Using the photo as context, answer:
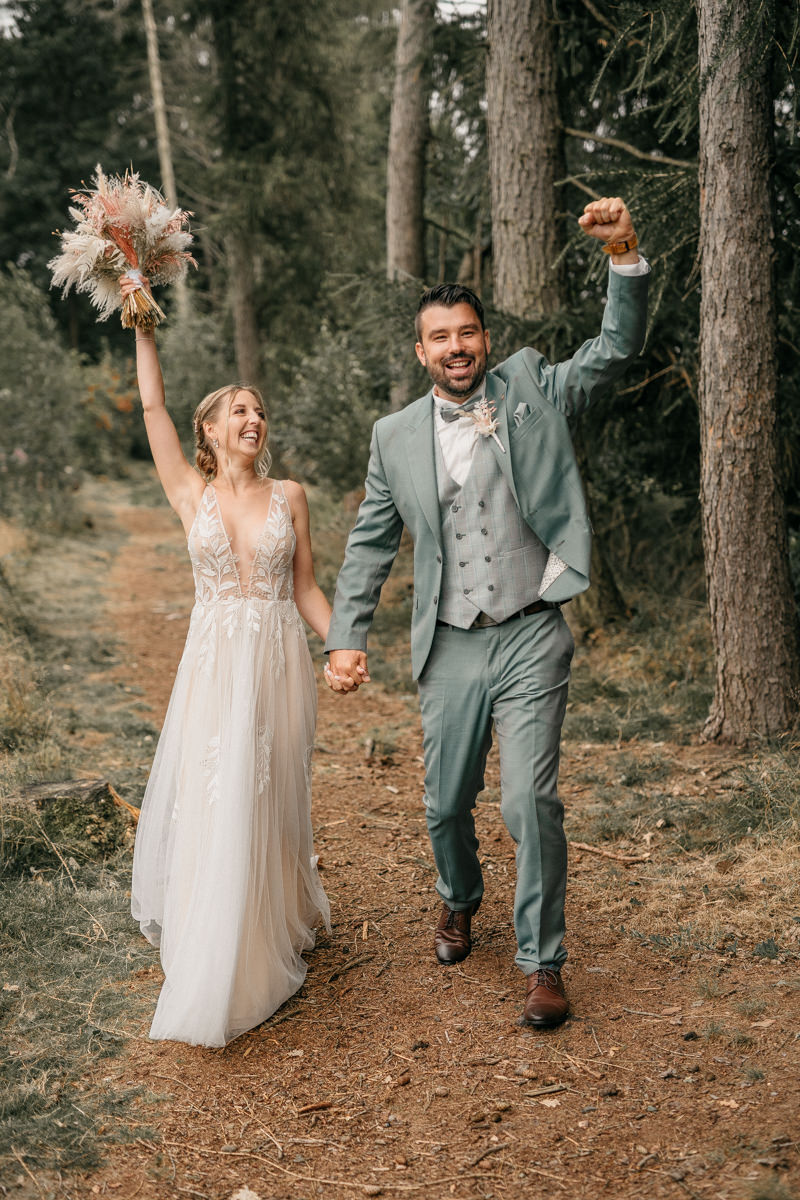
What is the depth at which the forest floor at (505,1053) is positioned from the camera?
9.67ft

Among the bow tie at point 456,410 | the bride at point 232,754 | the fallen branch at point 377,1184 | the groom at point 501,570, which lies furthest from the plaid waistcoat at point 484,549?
the fallen branch at point 377,1184

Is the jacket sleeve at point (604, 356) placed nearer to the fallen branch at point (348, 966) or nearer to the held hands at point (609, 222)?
the held hands at point (609, 222)

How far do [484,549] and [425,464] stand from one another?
1.23ft

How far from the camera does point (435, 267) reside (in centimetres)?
1598

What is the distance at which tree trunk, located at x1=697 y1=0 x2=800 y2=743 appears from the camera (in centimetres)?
596

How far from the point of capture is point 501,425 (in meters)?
Answer: 3.81

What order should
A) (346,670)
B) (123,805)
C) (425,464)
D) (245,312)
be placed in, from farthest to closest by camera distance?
(245,312) < (123,805) < (346,670) < (425,464)

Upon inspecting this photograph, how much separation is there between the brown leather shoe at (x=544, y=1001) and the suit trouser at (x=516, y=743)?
39 millimetres

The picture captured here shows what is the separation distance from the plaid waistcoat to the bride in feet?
2.00

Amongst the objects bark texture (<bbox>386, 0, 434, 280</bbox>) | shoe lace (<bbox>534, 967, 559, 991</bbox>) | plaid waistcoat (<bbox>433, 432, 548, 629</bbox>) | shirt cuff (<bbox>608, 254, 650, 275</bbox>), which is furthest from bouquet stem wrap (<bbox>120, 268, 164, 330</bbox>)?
bark texture (<bbox>386, 0, 434, 280</bbox>)

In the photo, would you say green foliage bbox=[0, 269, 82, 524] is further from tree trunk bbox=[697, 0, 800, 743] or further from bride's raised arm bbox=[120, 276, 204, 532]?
bride's raised arm bbox=[120, 276, 204, 532]

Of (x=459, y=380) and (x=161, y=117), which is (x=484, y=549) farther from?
(x=161, y=117)

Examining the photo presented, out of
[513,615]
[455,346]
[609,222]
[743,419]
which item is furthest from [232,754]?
[743,419]

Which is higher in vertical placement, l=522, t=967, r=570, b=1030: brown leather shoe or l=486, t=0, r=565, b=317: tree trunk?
l=486, t=0, r=565, b=317: tree trunk
